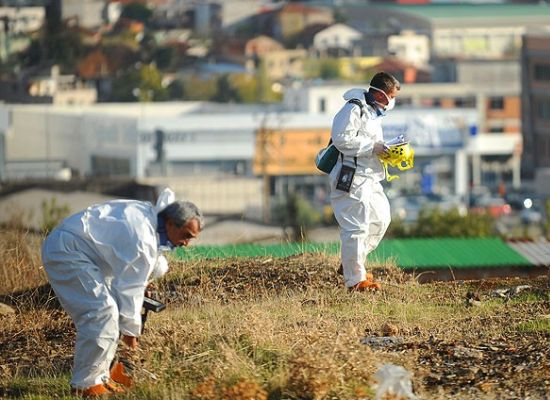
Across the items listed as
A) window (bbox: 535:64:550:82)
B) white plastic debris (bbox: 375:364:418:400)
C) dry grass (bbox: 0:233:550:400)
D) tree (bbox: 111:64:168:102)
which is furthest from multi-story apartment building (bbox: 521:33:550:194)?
white plastic debris (bbox: 375:364:418:400)

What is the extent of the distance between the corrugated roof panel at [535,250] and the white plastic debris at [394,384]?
786 cm

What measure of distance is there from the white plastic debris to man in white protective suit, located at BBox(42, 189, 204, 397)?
1.11 m

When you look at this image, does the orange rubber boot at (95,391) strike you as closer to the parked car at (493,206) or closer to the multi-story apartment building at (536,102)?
the parked car at (493,206)

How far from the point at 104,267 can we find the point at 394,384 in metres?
1.48

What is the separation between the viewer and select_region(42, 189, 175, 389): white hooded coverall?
814 centimetres

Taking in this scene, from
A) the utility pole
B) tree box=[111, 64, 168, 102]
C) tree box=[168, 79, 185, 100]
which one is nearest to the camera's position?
the utility pole

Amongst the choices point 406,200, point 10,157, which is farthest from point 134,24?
point 406,200

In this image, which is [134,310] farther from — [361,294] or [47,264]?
[361,294]

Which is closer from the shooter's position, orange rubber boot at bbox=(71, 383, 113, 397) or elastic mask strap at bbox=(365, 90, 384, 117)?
orange rubber boot at bbox=(71, 383, 113, 397)

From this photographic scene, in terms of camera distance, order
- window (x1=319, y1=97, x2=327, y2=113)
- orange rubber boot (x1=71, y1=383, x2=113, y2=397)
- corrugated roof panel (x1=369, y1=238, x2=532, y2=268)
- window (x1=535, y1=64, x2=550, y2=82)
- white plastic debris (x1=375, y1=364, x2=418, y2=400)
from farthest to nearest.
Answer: window (x1=319, y1=97, x2=327, y2=113) < window (x1=535, y1=64, x2=550, y2=82) < corrugated roof panel (x1=369, y1=238, x2=532, y2=268) < orange rubber boot (x1=71, y1=383, x2=113, y2=397) < white plastic debris (x1=375, y1=364, x2=418, y2=400)

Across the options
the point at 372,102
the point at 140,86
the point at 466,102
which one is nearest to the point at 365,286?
the point at 372,102

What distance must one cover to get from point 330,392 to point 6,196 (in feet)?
140

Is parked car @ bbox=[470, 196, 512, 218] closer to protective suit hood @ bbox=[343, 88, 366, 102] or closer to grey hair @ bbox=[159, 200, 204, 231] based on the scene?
protective suit hood @ bbox=[343, 88, 366, 102]

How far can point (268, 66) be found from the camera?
127938mm
